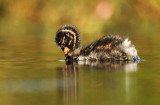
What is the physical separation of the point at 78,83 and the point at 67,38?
5.51 meters

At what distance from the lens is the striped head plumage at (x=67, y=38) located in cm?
1545

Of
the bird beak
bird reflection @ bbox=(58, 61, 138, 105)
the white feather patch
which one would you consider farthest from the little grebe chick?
bird reflection @ bbox=(58, 61, 138, 105)

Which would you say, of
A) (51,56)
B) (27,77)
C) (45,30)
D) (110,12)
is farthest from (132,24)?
(27,77)

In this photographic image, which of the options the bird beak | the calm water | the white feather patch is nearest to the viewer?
the calm water

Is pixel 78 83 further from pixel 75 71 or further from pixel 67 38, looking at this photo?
pixel 67 38

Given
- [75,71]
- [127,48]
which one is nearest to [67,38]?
[127,48]

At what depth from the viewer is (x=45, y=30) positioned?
34.9m

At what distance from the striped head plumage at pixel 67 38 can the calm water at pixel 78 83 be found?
983 mm

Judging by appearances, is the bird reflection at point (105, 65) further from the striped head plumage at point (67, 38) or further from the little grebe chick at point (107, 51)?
the striped head plumage at point (67, 38)

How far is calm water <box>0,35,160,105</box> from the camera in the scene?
8.33 metres

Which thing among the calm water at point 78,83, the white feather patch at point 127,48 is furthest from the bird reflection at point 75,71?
the white feather patch at point 127,48

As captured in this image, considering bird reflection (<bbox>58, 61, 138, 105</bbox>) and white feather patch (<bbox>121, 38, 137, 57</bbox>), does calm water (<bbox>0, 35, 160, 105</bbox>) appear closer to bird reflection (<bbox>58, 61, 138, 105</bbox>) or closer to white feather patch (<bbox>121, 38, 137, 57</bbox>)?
bird reflection (<bbox>58, 61, 138, 105</bbox>)

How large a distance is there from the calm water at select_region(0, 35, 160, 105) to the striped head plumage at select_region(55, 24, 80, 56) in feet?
3.22

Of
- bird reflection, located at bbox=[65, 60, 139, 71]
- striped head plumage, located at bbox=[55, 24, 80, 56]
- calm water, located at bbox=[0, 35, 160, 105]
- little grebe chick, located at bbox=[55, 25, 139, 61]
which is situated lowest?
calm water, located at bbox=[0, 35, 160, 105]
